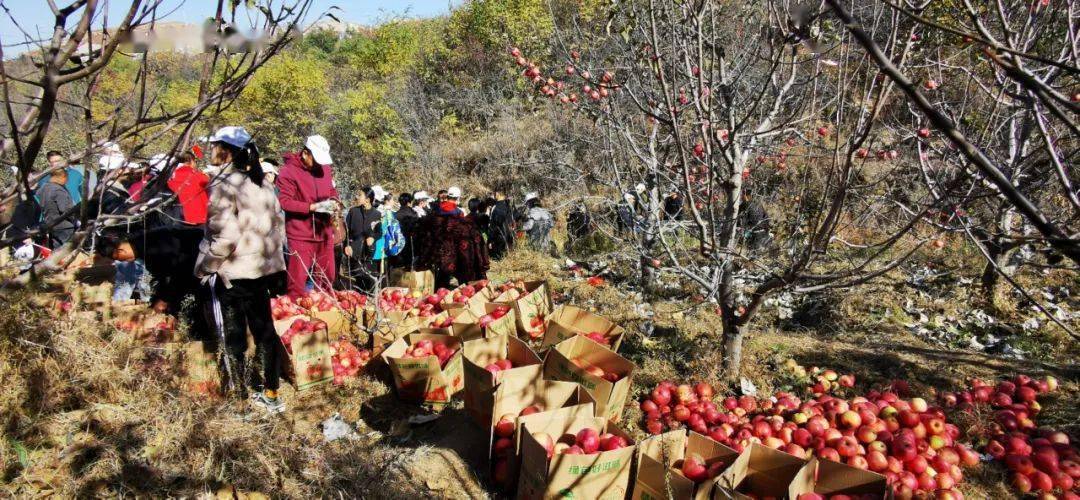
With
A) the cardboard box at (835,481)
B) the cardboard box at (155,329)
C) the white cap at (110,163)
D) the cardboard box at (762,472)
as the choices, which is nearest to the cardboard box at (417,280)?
the cardboard box at (155,329)

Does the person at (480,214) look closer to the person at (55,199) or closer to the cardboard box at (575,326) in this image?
the cardboard box at (575,326)

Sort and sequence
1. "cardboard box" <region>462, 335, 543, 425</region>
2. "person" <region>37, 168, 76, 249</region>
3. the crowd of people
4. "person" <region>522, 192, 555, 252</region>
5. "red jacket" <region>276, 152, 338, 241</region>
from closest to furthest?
the crowd of people → "cardboard box" <region>462, 335, 543, 425</region> → "red jacket" <region>276, 152, 338, 241</region> → "person" <region>37, 168, 76, 249</region> → "person" <region>522, 192, 555, 252</region>

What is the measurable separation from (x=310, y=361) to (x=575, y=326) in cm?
190

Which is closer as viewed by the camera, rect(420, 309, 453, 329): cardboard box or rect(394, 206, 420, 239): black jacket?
rect(420, 309, 453, 329): cardboard box

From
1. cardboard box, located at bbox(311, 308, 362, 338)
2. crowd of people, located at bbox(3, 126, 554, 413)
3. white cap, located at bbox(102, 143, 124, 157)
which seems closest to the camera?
white cap, located at bbox(102, 143, 124, 157)

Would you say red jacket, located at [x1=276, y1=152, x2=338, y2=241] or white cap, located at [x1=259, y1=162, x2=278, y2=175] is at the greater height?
white cap, located at [x1=259, y1=162, x2=278, y2=175]

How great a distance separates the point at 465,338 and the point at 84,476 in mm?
2191

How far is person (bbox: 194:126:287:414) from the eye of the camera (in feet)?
10.2

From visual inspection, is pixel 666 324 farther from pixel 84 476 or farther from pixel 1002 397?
pixel 84 476

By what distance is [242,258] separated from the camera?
3.25m

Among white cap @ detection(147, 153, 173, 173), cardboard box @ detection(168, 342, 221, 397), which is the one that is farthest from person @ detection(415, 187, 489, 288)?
white cap @ detection(147, 153, 173, 173)

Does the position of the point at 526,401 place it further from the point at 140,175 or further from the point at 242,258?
A: the point at 140,175

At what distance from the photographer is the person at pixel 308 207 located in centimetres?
466

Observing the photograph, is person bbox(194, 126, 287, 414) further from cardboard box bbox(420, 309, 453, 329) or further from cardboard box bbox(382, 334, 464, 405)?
cardboard box bbox(420, 309, 453, 329)
